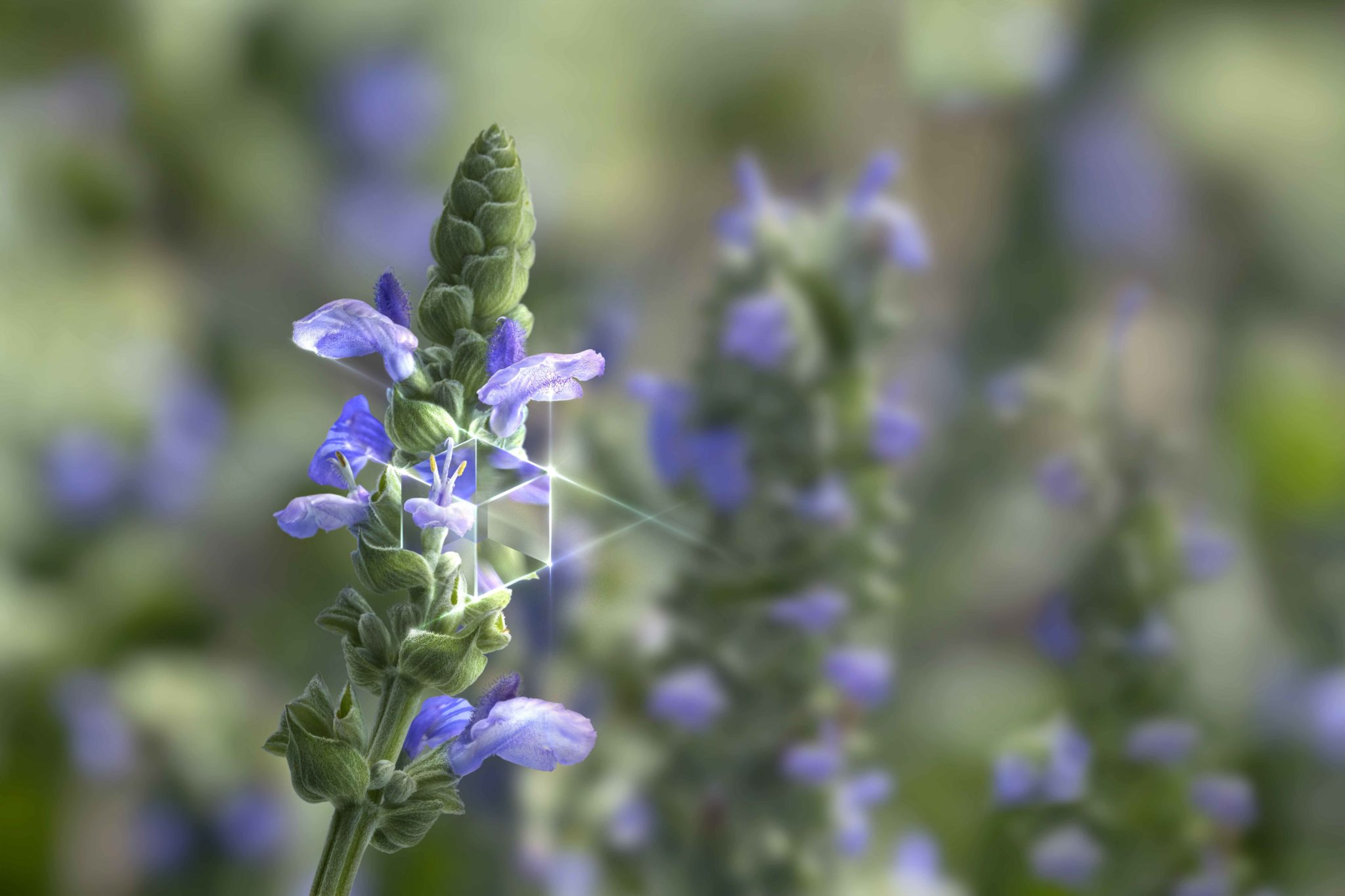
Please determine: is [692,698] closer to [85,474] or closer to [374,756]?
[374,756]

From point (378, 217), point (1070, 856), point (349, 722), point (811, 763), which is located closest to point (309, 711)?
point (349, 722)

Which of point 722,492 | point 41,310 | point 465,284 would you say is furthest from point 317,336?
point 41,310

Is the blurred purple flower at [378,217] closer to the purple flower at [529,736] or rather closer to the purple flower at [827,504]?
the purple flower at [827,504]

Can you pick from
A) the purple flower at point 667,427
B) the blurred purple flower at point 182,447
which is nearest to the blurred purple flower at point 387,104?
the blurred purple flower at point 182,447

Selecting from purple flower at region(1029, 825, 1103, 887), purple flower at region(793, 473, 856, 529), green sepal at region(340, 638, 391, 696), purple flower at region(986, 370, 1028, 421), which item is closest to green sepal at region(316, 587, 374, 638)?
green sepal at region(340, 638, 391, 696)

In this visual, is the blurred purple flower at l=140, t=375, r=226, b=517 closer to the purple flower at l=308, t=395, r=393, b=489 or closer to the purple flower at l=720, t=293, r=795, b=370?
the purple flower at l=720, t=293, r=795, b=370

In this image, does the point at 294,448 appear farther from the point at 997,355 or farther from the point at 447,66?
the point at 997,355
